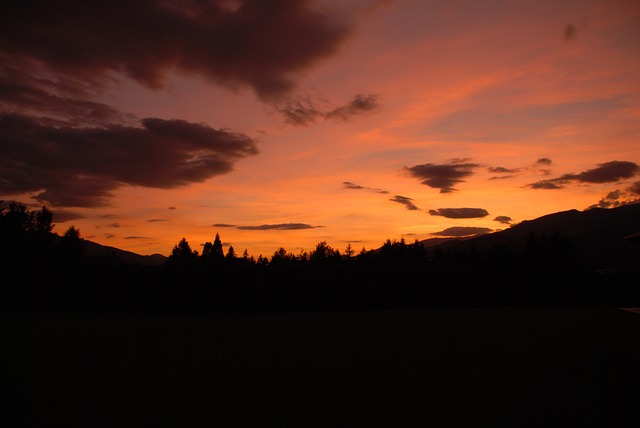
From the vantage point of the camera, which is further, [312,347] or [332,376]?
[312,347]

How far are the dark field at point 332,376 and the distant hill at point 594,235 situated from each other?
93.9 meters

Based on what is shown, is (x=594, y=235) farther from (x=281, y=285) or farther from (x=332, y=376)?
(x=332, y=376)

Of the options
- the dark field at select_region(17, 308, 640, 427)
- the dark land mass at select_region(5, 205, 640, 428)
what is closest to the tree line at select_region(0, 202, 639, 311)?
the dark land mass at select_region(5, 205, 640, 428)

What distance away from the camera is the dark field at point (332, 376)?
4070 mm

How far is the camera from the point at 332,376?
223 inches

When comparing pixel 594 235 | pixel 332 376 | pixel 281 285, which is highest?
pixel 594 235

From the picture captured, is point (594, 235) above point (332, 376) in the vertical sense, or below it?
above

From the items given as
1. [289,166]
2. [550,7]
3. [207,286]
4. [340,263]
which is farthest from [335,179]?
[550,7]

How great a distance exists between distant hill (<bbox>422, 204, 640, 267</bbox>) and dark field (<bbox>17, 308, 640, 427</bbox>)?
93.9 m

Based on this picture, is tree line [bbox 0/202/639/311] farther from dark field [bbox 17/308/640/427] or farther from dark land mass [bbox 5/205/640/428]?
dark field [bbox 17/308/640/427]

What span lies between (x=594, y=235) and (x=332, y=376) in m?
172

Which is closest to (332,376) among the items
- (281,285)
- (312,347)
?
(312,347)

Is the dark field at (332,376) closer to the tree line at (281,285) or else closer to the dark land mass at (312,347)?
the dark land mass at (312,347)

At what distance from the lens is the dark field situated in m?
4.07
